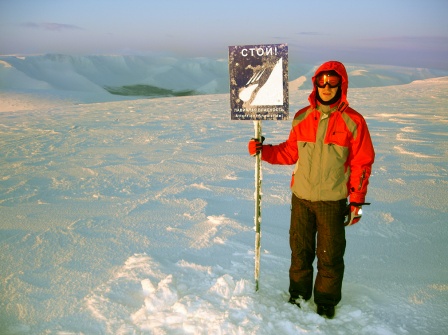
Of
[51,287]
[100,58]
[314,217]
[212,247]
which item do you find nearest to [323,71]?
[314,217]

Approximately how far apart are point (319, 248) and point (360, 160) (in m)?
0.58

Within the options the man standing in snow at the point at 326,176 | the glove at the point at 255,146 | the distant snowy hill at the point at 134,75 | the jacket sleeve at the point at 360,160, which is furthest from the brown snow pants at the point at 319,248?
the distant snowy hill at the point at 134,75

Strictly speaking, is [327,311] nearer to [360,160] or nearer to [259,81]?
[360,160]

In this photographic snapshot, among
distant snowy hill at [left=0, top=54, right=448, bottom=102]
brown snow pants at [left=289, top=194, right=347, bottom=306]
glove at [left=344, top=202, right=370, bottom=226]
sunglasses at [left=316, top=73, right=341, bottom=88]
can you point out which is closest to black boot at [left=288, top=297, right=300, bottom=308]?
brown snow pants at [left=289, top=194, right=347, bottom=306]

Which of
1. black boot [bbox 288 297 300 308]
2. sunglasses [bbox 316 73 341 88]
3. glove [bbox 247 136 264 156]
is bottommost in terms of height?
black boot [bbox 288 297 300 308]

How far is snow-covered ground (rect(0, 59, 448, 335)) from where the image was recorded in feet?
6.88

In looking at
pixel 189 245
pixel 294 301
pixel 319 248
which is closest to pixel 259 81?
pixel 319 248

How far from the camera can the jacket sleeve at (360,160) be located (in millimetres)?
1859

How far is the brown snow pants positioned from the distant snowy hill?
35.5 m

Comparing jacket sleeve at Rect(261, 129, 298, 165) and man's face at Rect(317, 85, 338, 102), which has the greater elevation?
man's face at Rect(317, 85, 338, 102)

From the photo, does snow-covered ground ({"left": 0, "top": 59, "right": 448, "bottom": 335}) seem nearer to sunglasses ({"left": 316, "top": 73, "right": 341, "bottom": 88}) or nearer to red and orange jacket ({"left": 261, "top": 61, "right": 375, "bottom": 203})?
red and orange jacket ({"left": 261, "top": 61, "right": 375, "bottom": 203})

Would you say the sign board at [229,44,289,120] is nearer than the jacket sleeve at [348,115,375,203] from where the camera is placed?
No

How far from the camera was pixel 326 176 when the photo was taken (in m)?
1.96

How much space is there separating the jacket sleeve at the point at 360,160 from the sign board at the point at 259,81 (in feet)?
1.53
